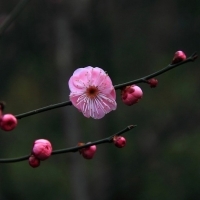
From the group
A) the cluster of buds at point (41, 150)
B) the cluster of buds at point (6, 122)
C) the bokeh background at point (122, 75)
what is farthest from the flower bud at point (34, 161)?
the bokeh background at point (122, 75)

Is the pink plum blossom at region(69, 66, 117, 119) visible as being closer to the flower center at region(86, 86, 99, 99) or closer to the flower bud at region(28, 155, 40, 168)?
the flower center at region(86, 86, 99, 99)

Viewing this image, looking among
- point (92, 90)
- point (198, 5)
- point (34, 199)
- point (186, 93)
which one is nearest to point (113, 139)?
point (92, 90)

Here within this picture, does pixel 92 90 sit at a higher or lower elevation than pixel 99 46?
lower

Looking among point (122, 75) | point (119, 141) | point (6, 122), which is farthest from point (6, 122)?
point (122, 75)

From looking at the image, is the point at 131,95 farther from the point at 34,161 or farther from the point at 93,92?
the point at 34,161

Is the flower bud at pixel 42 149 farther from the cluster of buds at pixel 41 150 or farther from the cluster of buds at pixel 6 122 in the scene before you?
the cluster of buds at pixel 6 122

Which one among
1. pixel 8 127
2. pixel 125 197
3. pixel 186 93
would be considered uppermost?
pixel 186 93

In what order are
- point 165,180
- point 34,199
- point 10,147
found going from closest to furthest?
point 165,180 → point 34,199 → point 10,147

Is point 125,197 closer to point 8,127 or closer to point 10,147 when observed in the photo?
point 10,147
